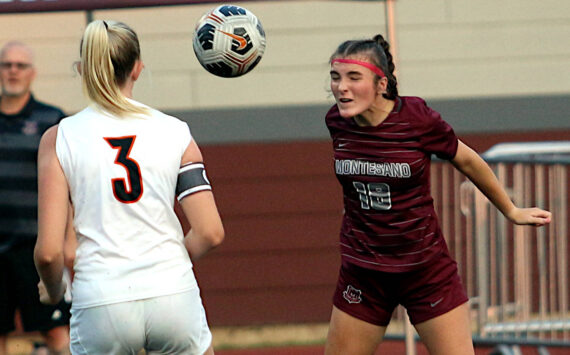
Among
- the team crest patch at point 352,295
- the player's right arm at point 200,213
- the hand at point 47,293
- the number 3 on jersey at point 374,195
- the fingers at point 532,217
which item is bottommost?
the team crest patch at point 352,295

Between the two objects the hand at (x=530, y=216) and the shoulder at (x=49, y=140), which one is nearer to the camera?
the shoulder at (x=49, y=140)

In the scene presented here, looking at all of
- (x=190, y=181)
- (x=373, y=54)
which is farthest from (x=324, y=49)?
(x=190, y=181)

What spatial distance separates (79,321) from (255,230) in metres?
5.19

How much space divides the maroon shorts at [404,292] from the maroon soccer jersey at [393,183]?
2.2 inches

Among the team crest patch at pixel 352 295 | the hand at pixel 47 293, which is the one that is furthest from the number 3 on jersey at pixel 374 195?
the hand at pixel 47 293

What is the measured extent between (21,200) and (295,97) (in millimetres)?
3183

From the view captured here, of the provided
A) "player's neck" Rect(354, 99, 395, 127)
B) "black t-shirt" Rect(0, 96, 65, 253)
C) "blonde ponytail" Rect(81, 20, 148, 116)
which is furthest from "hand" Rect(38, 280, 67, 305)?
"black t-shirt" Rect(0, 96, 65, 253)

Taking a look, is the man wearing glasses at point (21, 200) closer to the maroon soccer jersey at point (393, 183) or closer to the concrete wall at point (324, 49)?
the concrete wall at point (324, 49)

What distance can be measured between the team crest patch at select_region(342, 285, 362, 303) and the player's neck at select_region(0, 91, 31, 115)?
8.55 feet

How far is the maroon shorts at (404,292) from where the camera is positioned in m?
4.53

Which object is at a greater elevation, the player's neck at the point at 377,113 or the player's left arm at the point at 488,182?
the player's neck at the point at 377,113

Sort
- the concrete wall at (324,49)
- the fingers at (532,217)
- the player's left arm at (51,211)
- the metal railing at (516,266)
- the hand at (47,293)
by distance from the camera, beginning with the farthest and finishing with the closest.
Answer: the concrete wall at (324,49)
the metal railing at (516,266)
the fingers at (532,217)
the hand at (47,293)
the player's left arm at (51,211)

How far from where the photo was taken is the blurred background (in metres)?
8.55

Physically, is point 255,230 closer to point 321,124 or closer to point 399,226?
point 321,124
